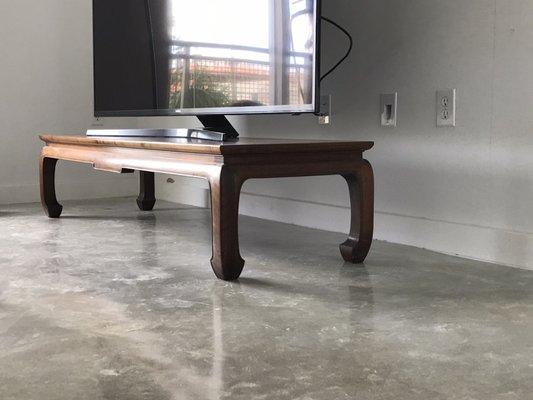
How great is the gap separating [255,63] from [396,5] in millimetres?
492

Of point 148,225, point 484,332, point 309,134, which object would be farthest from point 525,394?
point 148,225

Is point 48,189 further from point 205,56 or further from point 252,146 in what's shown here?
point 252,146

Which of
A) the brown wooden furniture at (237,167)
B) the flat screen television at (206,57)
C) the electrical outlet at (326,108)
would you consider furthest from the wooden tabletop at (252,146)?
the electrical outlet at (326,108)

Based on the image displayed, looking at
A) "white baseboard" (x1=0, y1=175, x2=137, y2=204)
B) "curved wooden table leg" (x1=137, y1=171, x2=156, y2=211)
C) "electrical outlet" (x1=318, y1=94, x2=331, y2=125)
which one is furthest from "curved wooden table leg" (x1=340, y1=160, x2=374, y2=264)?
"white baseboard" (x1=0, y1=175, x2=137, y2=204)

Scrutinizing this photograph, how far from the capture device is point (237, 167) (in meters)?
1.61

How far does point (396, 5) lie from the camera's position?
207cm

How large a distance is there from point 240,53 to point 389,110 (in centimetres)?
51

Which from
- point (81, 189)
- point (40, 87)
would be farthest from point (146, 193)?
point (40, 87)

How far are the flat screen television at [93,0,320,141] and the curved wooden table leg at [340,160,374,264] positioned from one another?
215 millimetres

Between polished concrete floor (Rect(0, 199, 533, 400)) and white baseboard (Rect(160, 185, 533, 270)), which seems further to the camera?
white baseboard (Rect(160, 185, 533, 270))

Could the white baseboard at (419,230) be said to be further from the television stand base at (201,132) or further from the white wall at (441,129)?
the television stand base at (201,132)

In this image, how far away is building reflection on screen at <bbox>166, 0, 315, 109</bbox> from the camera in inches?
71.5

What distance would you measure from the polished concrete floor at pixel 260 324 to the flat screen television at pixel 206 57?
0.47 meters

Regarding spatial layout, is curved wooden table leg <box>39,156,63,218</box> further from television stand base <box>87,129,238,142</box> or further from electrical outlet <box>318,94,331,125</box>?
electrical outlet <box>318,94,331,125</box>
